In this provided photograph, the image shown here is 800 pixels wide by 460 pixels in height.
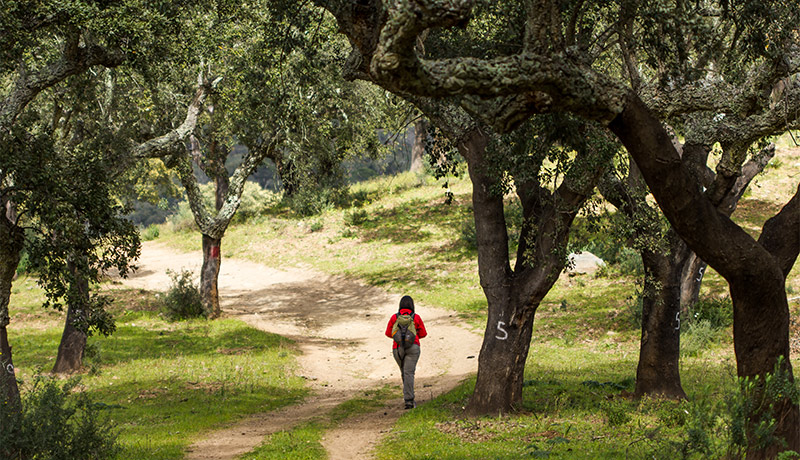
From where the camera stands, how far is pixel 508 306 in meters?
10.9

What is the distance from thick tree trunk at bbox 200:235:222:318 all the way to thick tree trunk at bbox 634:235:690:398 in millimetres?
14310

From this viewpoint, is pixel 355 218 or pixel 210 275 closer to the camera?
pixel 210 275

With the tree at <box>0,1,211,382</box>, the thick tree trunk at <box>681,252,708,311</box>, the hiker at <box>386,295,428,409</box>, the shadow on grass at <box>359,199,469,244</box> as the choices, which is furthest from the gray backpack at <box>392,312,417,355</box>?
the shadow on grass at <box>359,199,469,244</box>

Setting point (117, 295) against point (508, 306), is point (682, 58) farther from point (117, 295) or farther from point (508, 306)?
point (117, 295)

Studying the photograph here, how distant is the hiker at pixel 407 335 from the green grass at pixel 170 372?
116 inches

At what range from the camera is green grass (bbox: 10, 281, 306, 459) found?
38.7ft

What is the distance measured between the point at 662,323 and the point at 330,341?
11.3 metres

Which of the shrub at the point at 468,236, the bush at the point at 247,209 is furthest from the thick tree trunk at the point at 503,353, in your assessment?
the bush at the point at 247,209

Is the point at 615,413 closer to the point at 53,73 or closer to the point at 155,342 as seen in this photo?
the point at 53,73

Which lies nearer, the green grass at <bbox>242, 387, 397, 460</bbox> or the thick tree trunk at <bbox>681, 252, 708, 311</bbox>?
the green grass at <bbox>242, 387, 397, 460</bbox>

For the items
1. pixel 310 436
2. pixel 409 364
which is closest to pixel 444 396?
pixel 409 364

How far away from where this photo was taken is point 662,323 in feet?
37.9

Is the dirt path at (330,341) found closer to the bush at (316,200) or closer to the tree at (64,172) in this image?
the tree at (64,172)

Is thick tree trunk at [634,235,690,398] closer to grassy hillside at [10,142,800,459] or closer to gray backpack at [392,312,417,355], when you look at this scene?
grassy hillside at [10,142,800,459]
